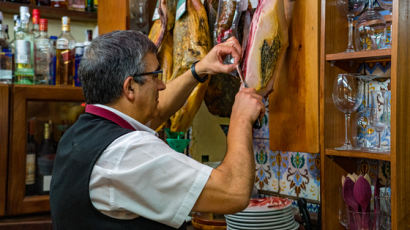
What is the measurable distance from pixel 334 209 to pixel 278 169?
632mm

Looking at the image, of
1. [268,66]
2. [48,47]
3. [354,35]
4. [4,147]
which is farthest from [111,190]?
[48,47]

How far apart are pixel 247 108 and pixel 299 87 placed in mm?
307

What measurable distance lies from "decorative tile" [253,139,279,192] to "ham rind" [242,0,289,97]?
711mm

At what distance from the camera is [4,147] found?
2.12 m

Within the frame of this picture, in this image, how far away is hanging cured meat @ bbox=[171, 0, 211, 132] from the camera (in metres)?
1.65

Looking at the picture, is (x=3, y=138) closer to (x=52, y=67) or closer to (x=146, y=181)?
(x=52, y=67)

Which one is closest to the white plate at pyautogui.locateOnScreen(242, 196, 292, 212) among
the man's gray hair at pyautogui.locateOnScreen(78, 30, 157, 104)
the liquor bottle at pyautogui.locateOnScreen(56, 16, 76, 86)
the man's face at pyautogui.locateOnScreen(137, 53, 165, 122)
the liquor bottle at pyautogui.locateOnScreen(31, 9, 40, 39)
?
the man's face at pyautogui.locateOnScreen(137, 53, 165, 122)

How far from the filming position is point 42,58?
2.35 m

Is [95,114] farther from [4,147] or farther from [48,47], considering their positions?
[48,47]

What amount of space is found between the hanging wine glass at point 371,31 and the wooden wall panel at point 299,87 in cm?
14

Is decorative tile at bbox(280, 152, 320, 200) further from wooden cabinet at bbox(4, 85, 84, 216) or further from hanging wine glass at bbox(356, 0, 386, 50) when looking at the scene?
wooden cabinet at bbox(4, 85, 84, 216)

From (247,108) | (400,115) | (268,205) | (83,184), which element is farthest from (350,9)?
(83,184)

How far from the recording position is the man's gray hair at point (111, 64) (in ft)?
3.81

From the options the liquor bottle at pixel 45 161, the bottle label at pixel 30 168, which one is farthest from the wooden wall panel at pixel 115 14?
the bottle label at pixel 30 168
